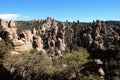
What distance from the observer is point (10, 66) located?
191 ft

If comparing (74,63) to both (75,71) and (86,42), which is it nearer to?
(75,71)

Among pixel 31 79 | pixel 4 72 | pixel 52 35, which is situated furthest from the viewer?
pixel 52 35

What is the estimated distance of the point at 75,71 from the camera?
47.0 m

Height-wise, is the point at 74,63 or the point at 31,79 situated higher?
the point at 74,63

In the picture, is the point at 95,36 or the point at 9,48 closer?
the point at 9,48

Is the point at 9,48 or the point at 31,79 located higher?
the point at 9,48

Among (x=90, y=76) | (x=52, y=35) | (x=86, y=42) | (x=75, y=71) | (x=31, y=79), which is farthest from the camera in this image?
(x=52, y=35)

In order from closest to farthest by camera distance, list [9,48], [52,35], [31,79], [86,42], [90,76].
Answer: [90,76] → [31,79] → [9,48] → [86,42] → [52,35]

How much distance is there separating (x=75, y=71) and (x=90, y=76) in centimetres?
464

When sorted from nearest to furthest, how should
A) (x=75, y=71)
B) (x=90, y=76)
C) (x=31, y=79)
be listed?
(x=90, y=76) → (x=75, y=71) → (x=31, y=79)

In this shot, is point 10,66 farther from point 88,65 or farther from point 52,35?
point 52,35

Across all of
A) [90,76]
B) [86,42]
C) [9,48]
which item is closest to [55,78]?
[90,76]

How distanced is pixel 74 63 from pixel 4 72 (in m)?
16.0

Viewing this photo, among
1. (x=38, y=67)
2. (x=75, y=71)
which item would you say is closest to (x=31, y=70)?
(x=38, y=67)
